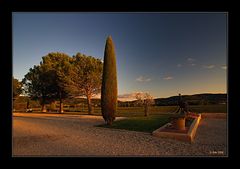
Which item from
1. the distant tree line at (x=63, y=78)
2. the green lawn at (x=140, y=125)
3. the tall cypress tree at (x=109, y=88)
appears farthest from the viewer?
the distant tree line at (x=63, y=78)

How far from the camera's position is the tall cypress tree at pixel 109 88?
12.5 m

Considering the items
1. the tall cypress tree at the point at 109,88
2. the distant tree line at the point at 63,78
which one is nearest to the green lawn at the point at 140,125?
the tall cypress tree at the point at 109,88

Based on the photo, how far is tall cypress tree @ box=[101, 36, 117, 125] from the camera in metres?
12.5

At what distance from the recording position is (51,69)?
28.1 metres

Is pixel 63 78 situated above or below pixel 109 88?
above

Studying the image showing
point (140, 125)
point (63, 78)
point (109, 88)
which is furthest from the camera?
point (63, 78)

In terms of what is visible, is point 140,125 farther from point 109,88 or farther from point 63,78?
point 63,78

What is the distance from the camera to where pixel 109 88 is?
12.6 metres

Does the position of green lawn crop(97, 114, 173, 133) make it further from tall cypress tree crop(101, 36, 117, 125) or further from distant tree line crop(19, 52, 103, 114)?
Result: distant tree line crop(19, 52, 103, 114)

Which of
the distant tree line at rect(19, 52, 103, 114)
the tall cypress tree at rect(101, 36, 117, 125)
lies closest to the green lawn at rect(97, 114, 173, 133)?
the tall cypress tree at rect(101, 36, 117, 125)

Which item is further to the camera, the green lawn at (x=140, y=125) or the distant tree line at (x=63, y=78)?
the distant tree line at (x=63, y=78)

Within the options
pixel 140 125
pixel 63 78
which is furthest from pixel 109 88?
pixel 63 78

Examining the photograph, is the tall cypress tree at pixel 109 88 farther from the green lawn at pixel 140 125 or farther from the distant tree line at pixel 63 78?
the distant tree line at pixel 63 78

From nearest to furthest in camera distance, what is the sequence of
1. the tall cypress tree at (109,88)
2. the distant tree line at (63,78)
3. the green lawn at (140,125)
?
the green lawn at (140,125)
the tall cypress tree at (109,88)
the distant tree line at (63,78)
